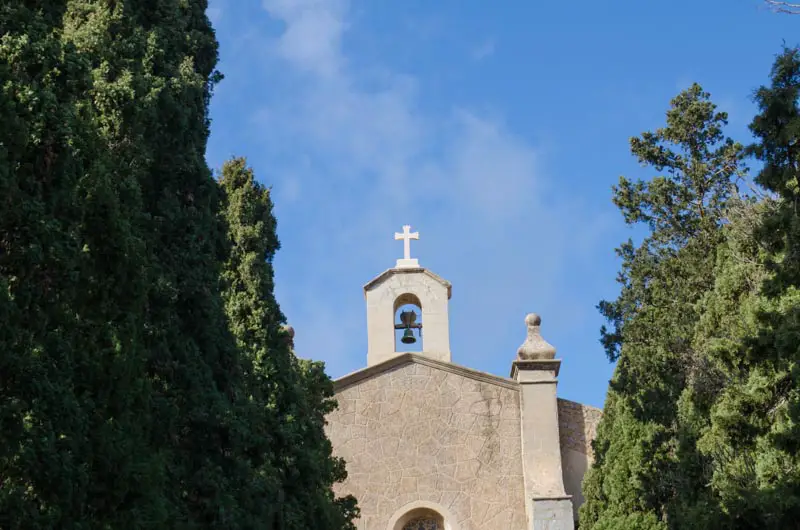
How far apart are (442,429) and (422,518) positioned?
1.49 m

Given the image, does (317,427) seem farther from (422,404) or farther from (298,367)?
(422,404)

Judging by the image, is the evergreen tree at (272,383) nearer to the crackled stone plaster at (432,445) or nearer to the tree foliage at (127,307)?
the tree foliage at (127,307)

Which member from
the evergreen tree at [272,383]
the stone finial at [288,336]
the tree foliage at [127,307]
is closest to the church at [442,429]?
the stone finial at [288,336]

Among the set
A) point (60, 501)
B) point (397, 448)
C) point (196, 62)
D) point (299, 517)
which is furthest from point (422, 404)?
point (60, 501)

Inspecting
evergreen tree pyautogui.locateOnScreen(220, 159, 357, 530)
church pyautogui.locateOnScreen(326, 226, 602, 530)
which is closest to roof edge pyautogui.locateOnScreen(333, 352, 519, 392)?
church pyautogui.locateOnScreen(326, 226, 602, 530)

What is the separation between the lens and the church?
19141mm

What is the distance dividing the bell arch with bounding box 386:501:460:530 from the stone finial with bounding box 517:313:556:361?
2.89 metres

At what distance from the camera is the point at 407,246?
A: 2072 centimetres

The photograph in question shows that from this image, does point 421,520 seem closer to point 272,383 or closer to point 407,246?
point 407,246

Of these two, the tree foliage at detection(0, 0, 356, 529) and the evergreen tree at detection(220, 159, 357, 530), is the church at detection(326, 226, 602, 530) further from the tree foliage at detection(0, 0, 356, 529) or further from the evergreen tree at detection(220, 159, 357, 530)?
the tree foliage at detection(0, 0, 356, 529)

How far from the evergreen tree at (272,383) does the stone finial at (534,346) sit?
5731 mm

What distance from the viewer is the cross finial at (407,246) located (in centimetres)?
2053

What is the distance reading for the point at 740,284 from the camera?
524 inches

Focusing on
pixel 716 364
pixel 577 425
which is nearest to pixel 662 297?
pixel 716 364
